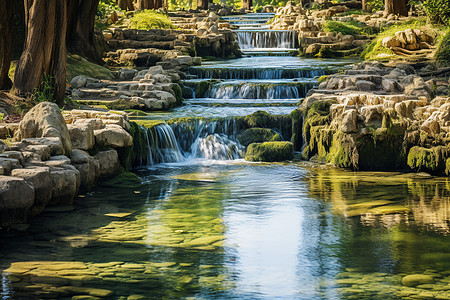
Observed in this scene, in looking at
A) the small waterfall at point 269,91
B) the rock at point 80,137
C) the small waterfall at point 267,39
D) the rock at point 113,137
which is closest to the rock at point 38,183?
the rock at point 80,137

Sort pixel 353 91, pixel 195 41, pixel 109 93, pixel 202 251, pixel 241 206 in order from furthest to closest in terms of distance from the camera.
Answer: pixel 195 41
pixel 109 93
pixel 353 91
pixel 241 206
pixel 202 251

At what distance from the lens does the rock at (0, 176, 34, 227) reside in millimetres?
6922

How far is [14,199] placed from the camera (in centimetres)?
703

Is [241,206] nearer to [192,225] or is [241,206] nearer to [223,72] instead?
[192,225]

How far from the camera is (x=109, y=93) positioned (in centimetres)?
1597

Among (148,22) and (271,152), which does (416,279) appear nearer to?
(271,152)

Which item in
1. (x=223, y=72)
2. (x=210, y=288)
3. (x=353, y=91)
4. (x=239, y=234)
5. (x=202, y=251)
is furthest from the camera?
(x=223, y=72)

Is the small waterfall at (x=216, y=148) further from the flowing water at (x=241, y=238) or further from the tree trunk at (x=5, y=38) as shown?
the tree trunk at (x=5, y=38)

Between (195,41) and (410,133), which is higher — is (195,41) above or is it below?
above

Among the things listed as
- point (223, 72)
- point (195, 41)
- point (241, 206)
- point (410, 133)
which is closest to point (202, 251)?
point (241, 206)

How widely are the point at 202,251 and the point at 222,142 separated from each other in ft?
22.2

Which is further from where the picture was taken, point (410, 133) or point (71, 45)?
point (71, 45)

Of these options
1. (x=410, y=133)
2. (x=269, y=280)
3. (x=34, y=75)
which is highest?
(x=34, y=75)

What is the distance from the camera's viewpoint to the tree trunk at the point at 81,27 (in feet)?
64.6
